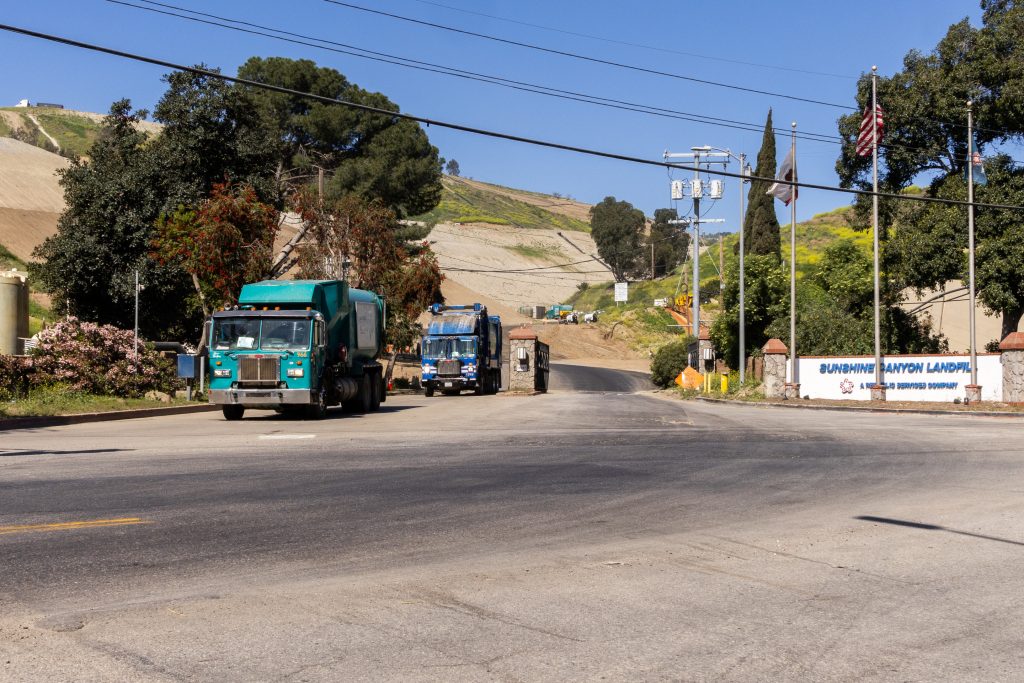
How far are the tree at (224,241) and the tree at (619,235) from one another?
11312 centimetres

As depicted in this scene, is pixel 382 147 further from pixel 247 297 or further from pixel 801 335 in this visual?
pixel 247 297

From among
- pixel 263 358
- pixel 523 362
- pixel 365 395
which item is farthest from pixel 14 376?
pixel 523 362

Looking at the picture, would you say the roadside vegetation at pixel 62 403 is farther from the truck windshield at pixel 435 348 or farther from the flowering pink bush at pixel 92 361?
the truck windshield at pixel 435 348

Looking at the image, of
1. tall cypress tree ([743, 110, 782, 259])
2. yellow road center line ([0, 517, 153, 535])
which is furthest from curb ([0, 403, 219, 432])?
tall cypress tree ([743, 110, 782, 259])

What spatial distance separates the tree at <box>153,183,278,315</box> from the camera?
125 ft

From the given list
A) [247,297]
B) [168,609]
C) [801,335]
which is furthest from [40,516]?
[801,335]

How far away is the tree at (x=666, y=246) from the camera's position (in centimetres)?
14962

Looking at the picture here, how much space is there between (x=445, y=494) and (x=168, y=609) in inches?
204

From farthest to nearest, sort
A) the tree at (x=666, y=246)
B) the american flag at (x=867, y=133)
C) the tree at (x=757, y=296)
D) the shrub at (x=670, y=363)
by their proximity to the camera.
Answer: the tree at (x=666, y=246) < the shrub at (x=670, y=363) < the tree at (x=757, y=296) < the american flag at (x=867, y=133)

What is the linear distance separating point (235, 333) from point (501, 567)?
1930 centimetres

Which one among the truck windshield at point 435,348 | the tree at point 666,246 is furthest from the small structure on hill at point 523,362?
the tree at point 666,246

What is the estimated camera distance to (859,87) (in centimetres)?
4591

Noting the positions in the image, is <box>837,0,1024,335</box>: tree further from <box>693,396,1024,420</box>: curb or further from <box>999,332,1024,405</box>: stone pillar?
<box>693,396,1024,420</box>: curb

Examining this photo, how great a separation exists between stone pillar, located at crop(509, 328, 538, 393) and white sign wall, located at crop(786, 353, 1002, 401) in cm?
1272
